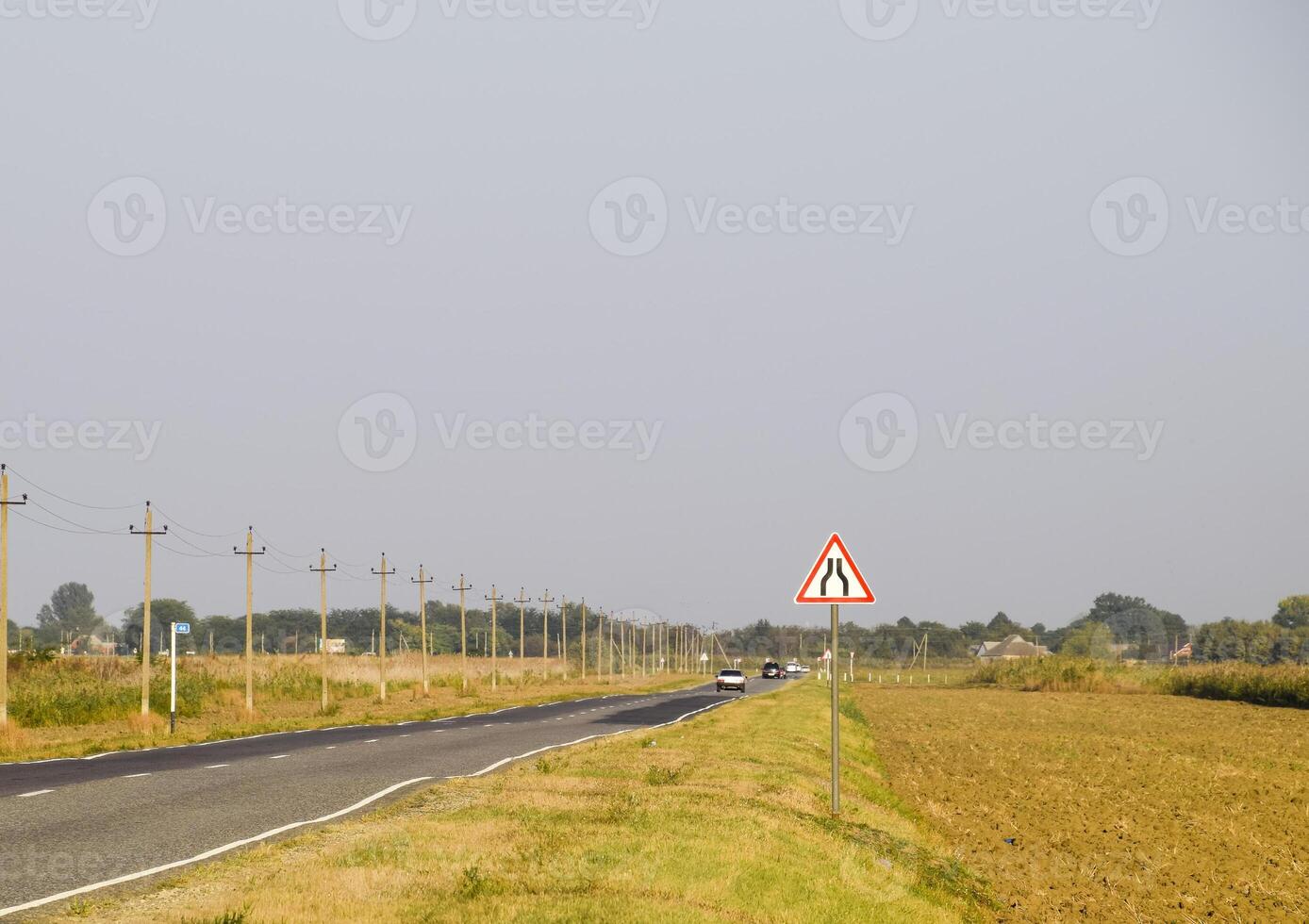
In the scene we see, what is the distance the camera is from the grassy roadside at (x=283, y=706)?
33844 mm

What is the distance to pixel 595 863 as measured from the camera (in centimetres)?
1206

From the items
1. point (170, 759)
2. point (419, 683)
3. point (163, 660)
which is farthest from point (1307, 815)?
point (419, 683)

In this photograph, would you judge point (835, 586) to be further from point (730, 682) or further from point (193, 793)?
point (730, 682)

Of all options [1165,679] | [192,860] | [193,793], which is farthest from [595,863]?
→ [1165,679]

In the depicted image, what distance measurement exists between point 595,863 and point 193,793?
9.82 meters

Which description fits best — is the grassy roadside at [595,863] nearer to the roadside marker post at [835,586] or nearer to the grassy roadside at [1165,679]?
the roadside marker post at [835,586]

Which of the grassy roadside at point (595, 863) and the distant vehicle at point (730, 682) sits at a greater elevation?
the grassy roadside at point (595, 863)

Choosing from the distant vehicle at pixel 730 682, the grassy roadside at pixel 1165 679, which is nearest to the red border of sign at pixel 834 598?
the grassy roadside at pixel 1165 679

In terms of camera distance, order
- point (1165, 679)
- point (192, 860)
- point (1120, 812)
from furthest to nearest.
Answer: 1. point (1165, 679)
2. point (1120, 812)
3. point (192, 860)

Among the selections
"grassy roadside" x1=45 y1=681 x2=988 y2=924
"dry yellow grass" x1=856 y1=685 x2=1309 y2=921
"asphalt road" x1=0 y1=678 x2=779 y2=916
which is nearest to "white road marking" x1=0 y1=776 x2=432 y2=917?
"asphalt road" x1=0 y1=678 x2=779 y2=916

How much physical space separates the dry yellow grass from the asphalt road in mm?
8527

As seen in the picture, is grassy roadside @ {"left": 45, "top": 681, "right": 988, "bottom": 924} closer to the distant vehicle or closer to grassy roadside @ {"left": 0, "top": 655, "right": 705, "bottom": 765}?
grassy roadside @ {"left": 0, "top": 655, "right": 705, "bottom": 765}

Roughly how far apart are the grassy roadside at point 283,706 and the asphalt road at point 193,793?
2207 millimetres

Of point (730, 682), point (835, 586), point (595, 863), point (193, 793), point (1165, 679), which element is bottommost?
point (1165, 679)
